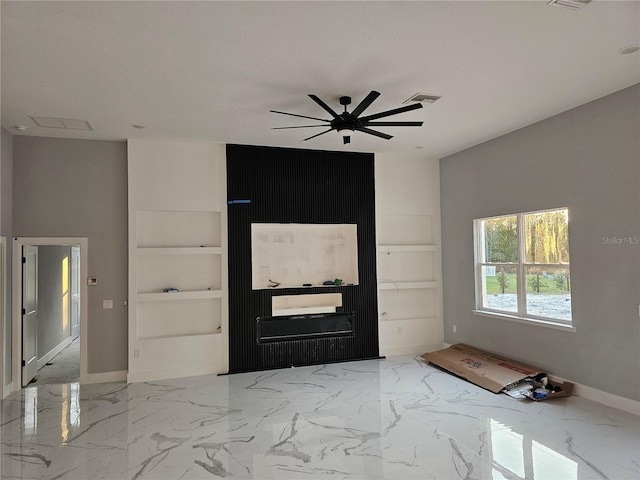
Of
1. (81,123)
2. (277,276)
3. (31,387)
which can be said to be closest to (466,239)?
(277,276)

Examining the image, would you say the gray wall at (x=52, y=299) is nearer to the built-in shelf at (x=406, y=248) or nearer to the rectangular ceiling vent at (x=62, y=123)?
the rectangular ceiling vent at (x=62, y=123)

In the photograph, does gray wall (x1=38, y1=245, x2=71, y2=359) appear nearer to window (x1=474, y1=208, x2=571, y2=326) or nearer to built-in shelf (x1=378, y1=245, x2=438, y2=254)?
built-in shelf (x1=378, y1=245, x2=438, y2=254)

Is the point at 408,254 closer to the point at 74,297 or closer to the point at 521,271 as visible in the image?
the point at 521,271

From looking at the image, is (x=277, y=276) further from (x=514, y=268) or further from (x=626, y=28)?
(x=626, y=28)

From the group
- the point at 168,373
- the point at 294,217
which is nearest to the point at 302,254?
the point at 294,217

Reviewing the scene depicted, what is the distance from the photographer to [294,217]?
20.3 feet

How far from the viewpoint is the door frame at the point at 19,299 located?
518cm

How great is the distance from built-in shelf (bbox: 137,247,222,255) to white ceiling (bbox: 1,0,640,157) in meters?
1.60

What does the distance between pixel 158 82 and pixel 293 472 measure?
11.3 feet

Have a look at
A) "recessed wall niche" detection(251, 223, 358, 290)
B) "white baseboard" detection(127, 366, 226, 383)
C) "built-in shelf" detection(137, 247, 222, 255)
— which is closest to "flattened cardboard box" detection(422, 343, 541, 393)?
"recessed wall niche" detection(251, 223, 358, 290)

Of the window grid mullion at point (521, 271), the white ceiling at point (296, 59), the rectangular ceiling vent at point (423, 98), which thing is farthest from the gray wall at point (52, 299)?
the window grid mullion at point (521, 271)

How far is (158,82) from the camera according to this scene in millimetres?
3799

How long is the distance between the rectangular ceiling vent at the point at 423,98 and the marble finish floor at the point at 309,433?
3.18 m

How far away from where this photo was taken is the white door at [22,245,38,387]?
17.6 ft
